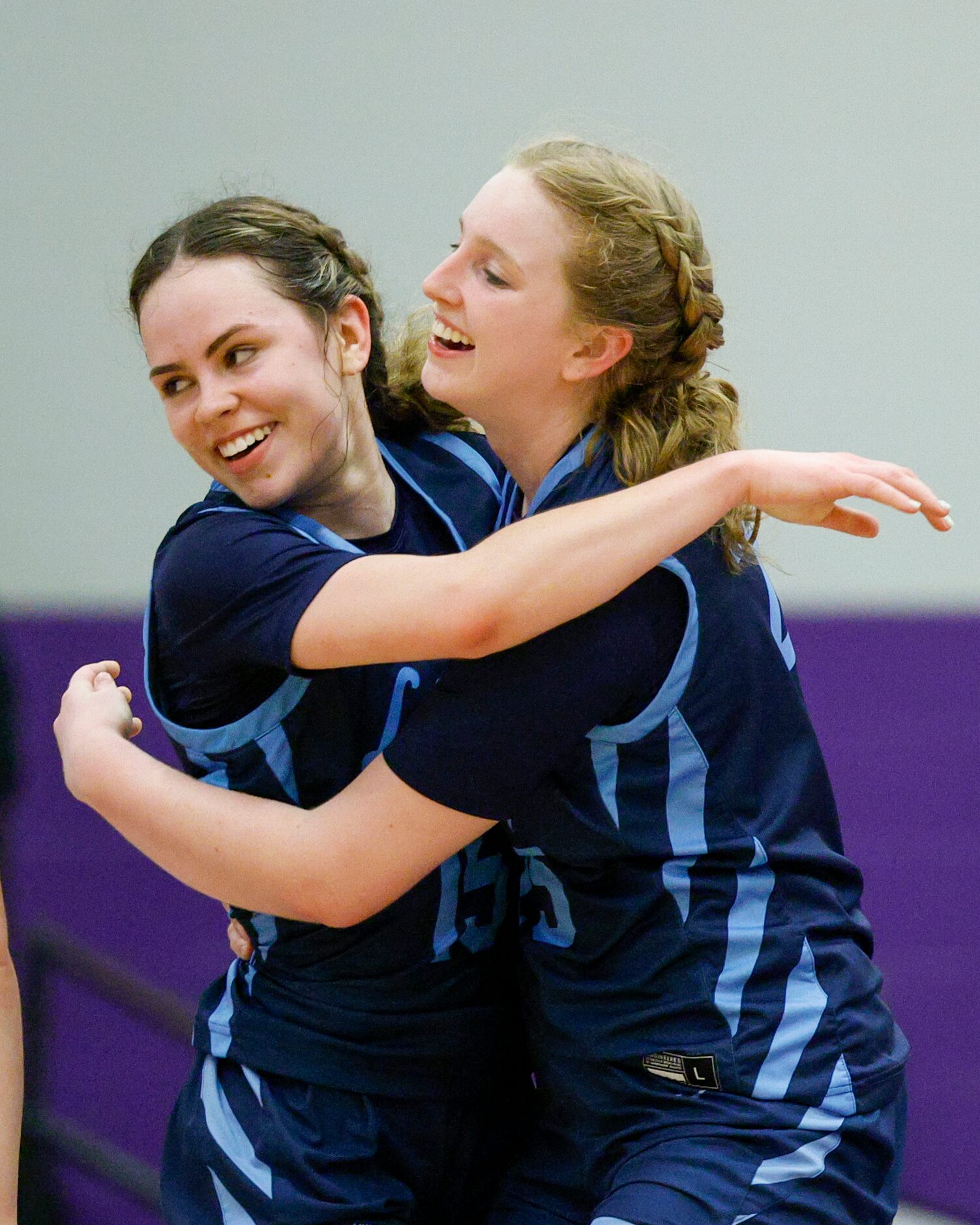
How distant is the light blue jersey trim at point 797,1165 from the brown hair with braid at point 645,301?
48cm

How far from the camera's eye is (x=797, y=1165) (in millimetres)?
1159

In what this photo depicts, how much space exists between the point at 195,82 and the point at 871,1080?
6.25 feet

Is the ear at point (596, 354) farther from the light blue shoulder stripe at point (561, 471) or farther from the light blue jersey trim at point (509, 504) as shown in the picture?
the light blue jersey trim at point (509, 504)

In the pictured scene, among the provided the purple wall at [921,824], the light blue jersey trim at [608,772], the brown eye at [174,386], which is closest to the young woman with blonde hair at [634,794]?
the light blue jersey trim at [608,772]

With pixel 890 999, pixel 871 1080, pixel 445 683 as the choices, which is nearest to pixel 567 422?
pixel 445 683

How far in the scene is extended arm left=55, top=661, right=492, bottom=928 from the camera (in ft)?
3.69

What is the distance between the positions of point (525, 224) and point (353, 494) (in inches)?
12.5

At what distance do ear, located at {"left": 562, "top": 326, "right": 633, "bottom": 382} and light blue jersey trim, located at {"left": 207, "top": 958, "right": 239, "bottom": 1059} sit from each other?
26.7 inches

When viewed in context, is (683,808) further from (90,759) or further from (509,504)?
(90,759)

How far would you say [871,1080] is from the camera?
121 cm

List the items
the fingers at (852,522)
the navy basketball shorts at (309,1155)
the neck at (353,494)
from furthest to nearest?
the neck at (353,494) < the navy basketball shorts at (309,1155) < the fingers at (852,522)

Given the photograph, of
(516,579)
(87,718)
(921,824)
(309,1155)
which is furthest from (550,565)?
(921,824)

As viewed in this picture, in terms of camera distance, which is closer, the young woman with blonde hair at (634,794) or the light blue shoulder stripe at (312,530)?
the young woman with blonde hair at (634,794)

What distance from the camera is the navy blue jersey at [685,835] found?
1.11 m
